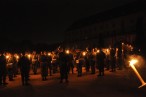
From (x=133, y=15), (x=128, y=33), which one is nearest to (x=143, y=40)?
(x=128, y=33)

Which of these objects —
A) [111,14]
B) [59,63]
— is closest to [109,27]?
[111,14]

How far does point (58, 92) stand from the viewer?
49.5ft

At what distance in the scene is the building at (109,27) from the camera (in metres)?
68.2

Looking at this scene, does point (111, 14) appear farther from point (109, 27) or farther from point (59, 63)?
point (59, 63)

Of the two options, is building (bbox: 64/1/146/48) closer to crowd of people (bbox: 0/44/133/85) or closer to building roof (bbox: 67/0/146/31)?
building roof (bbox: 67/0/146/31)

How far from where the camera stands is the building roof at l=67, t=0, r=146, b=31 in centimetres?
7412

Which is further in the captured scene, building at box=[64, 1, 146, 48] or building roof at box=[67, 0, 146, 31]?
building roof at box=[67, 0, 146, 31]

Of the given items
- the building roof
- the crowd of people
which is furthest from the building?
the crowd of people

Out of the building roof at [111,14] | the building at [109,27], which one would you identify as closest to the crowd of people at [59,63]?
the building at [109,27]

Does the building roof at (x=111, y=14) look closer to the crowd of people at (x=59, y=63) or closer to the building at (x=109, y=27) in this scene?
the building at (x=109, y=27)

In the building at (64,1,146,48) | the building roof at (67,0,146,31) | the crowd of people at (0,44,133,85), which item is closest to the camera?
the crowd of people at (0,44,133,85)

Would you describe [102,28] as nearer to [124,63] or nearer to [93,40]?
[93,40]

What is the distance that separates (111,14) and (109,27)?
631 centimetres

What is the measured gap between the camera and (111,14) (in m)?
87.8
